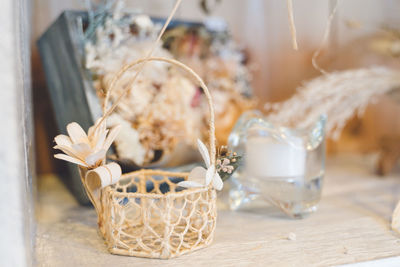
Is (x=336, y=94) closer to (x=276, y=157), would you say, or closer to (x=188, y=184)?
(x=276, y=157)

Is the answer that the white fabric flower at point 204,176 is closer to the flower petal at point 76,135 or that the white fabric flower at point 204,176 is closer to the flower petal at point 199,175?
the flower petal at point 199,175

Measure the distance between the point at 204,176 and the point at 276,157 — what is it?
19 cm

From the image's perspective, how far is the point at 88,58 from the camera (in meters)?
0.69

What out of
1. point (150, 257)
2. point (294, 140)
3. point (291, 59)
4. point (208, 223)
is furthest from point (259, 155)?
point (291, 59)

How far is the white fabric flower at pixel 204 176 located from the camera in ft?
1.67

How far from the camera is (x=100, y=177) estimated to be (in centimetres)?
49

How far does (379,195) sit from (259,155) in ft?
1.02

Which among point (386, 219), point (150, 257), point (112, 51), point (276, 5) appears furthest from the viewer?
point (276, 5)

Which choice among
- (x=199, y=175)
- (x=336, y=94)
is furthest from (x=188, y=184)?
(x=336, y=94)

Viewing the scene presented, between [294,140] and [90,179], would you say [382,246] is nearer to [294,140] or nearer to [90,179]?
[294,140]

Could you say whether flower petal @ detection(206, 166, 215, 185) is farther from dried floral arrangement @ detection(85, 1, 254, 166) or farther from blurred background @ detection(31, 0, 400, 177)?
blurred background @ detection(31, 0, 400, 177)

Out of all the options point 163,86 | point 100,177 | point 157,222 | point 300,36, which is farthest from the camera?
point 300,36

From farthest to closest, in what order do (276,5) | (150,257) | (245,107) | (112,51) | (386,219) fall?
(276,5) → (245,107) → (112,51) → (386,219) → (150,257)

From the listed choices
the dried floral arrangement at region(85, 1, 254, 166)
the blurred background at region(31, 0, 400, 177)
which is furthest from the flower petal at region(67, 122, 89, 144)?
the blurred background at region(31, 0, 400, 177)
